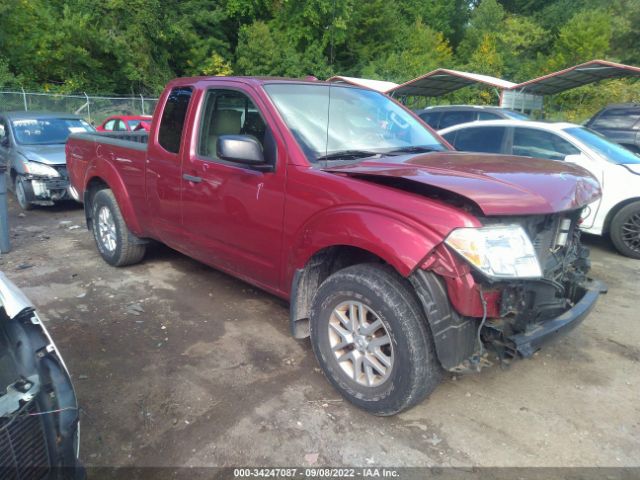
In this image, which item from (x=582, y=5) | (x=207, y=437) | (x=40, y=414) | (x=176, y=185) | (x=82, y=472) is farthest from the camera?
(x=582, y=5)

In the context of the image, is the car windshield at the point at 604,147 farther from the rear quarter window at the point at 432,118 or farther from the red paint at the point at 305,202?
the rear quarter window at the point at 432,118

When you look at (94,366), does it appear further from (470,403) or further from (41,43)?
(41,43)

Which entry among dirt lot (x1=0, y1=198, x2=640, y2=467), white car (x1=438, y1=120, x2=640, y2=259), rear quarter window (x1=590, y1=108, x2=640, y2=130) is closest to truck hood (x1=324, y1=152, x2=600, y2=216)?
dirt lot (x1=0, y1=198, x2=640, y2=467)

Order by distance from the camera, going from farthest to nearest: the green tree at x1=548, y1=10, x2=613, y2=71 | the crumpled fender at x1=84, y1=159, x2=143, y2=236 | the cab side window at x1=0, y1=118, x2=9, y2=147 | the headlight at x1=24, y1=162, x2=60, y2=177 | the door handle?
1. the green tree at x1=548, y1=10, x2=613, y2=71
2. the cab side window at x1=0, y1=118, x2=9, y2=147
3. the headlight at x1=24, y1=162, x2=60, y2=177
4. the crumpled fender at x1=84, y1=159, x2=143, y2=236
5. the door handle

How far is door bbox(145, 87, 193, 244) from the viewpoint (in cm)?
412

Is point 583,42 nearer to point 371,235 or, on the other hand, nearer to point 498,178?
point 498,178

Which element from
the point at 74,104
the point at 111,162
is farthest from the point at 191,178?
the point at 74,104

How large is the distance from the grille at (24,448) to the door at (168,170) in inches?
99.0

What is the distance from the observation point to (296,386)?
321 cm

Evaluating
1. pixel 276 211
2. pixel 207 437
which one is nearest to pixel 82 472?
pixel 207 437

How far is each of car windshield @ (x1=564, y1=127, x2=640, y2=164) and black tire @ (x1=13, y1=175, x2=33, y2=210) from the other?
8318 millimetres

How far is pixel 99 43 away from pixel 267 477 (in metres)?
26.5

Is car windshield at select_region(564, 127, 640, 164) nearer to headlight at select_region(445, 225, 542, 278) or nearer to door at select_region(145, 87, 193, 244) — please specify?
headlight at select_region(445, 225, 542, 278)

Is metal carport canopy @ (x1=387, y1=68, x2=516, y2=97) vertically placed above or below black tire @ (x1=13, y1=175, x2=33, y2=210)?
above
